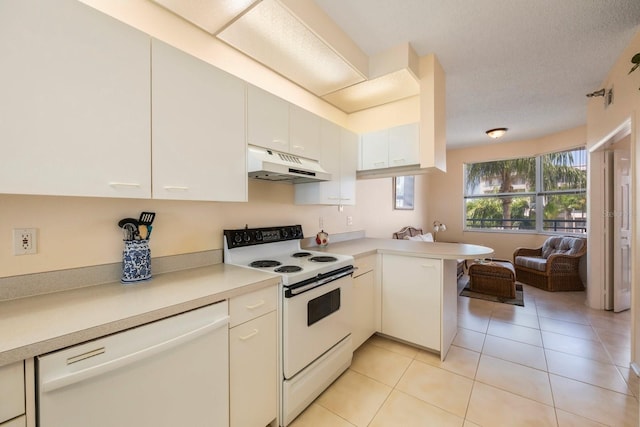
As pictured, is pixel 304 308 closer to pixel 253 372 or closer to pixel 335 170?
pixel 253 372

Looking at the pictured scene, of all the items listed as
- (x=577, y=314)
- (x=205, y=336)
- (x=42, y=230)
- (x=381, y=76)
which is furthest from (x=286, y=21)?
(x=577, y=314)

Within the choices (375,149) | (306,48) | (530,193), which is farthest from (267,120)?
(530,193)

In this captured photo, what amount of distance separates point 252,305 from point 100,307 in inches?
25.1

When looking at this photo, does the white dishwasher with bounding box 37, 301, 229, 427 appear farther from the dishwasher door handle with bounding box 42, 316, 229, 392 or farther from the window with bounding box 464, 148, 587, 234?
the window with bounding box 464, 148, 587, 234

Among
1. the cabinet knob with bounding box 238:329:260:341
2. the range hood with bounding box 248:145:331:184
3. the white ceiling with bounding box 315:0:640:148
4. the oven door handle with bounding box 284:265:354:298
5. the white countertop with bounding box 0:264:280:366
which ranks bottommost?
the cabinet knob with bounding box 238:329:260:341

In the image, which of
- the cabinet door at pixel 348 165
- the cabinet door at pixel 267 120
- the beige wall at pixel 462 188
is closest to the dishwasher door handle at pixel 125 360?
the cabinet door at pixel 267 120

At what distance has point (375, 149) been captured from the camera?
9.16 feet

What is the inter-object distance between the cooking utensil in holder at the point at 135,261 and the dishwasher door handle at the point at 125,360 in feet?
1.73

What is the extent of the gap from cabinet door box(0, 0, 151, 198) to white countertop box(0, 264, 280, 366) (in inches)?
18.2

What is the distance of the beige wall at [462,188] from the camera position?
15.8 ft

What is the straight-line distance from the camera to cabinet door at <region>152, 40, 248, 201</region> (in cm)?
132

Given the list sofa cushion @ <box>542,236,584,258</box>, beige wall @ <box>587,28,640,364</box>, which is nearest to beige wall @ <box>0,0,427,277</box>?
beige wall @ <box>587,28,640,364</box>

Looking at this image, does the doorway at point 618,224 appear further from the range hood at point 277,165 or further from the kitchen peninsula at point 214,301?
the range hood at point 277,165

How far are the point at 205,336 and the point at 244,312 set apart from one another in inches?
8.7
